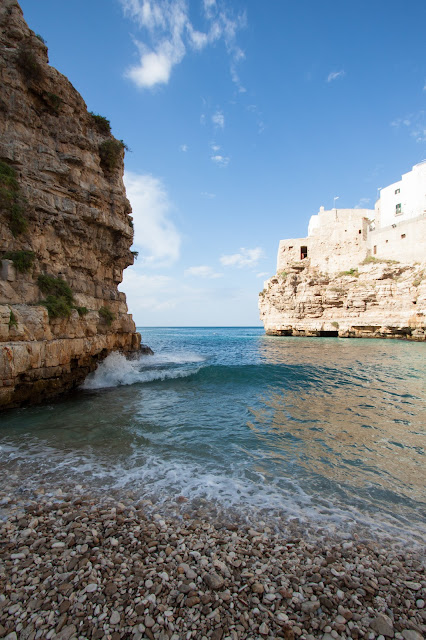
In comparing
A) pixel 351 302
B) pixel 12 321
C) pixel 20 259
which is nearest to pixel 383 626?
pixel 12 321

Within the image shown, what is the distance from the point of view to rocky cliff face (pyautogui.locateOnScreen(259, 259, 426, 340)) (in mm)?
32906

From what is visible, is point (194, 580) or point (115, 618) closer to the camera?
point (115, 618)

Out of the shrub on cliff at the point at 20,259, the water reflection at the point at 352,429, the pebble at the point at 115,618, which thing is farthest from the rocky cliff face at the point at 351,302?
the pebble at the point at 115,618

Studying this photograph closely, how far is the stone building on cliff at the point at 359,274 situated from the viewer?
113ft

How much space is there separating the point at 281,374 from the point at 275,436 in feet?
26.8

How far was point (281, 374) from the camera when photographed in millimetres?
14211

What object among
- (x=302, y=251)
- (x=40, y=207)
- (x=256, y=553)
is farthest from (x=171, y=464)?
(x=302, y=251)

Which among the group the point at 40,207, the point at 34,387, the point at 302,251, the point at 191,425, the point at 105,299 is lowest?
the point at 191,425

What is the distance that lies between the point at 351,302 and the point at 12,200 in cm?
3873

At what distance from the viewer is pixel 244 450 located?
5.54 m

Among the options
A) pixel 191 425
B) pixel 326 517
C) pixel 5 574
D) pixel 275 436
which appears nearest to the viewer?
pixel 5 574

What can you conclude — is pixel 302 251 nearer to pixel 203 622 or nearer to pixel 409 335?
pixel 409 335

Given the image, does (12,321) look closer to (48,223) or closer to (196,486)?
(48,223)

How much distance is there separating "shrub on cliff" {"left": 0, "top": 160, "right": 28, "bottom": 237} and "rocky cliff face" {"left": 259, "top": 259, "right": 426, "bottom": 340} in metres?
35.5
